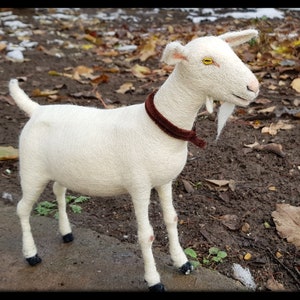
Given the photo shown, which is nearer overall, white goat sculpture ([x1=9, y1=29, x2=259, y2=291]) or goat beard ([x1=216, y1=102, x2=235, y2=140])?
white goat sculpture ([x1=9, y1=29, x2=259, y2=291])

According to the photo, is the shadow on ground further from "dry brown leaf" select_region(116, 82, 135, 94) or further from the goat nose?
"dry brown leaf" select_region(116, 82, 135, 94)

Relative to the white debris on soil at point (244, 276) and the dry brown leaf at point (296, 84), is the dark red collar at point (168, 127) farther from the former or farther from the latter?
the dry brown leaf at point (296, 84)

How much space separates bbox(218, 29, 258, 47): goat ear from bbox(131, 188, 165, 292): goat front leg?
65cm

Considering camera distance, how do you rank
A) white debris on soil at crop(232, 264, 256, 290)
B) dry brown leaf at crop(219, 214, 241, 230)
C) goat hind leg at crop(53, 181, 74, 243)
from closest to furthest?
white debris on soil at crop(232, 264, 256, 290), goat hind leg at crop(53, 181, 74, 243), dry brown leaf at crop(219, 214, 241, 230)

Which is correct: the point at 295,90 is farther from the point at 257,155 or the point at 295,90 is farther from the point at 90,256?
the point at 90,256

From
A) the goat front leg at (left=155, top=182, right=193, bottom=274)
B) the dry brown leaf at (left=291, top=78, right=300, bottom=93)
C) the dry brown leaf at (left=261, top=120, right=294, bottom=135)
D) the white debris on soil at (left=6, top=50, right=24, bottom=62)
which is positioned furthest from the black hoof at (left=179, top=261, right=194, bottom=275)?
the white debris on soil at (left=6, top=50, right=24, bottom=62)

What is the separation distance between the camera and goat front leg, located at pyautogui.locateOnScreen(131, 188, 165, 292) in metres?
1.90

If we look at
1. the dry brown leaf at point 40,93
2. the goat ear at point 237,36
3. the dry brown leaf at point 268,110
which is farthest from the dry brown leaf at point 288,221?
the dry brown leaf at point 40,93

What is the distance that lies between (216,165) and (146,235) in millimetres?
1203

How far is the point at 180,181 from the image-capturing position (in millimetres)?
2904

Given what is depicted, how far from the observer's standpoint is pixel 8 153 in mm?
3211

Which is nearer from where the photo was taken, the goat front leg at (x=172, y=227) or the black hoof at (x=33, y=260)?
the goat front leg at (x=172, y=227)

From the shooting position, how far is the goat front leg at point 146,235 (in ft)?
6.22
